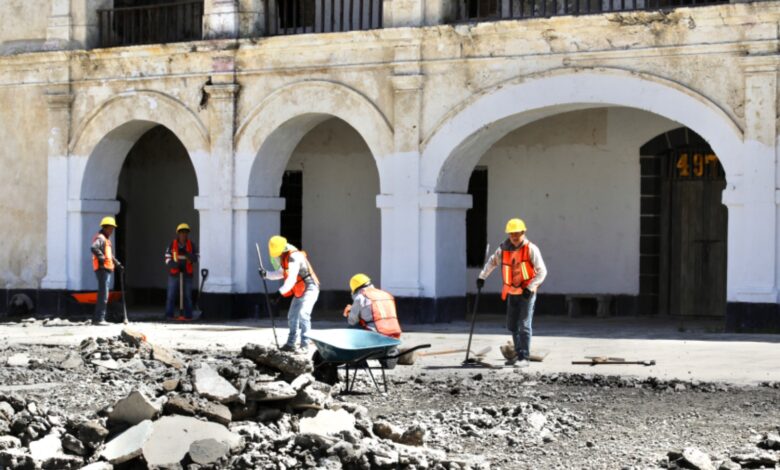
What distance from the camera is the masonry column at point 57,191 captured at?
26.1 m

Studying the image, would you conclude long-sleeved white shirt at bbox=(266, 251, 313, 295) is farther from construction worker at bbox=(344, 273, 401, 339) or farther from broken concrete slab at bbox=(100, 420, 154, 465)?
broken concrete slab at bbox=(100, 420, 154, 465)

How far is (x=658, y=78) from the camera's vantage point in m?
20.9

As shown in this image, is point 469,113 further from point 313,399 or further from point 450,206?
point 313,399

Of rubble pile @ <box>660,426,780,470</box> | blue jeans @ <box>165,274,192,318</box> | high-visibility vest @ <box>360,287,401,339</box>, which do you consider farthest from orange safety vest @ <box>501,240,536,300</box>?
blue jeans @ <box>165,274,192,318</box>

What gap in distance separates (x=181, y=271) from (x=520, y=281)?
888cm

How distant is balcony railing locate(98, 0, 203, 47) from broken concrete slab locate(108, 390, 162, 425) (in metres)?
13.9

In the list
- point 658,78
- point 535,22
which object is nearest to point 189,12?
point 535,22

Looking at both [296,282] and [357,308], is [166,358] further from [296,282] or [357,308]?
[357,308]

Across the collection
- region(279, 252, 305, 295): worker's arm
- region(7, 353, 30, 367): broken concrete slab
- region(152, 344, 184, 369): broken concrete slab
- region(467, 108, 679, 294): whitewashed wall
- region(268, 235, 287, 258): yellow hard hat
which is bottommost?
region(7, 353, 30, 367): broken concrete slab

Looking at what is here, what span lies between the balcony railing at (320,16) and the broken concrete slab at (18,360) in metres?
7.60

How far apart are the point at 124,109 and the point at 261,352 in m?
11.2

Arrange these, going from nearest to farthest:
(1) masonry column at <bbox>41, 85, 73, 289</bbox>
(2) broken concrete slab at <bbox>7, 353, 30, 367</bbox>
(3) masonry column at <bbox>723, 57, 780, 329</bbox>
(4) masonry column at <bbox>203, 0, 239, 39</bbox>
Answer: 1. (2) broken concrete slab at <bbox>7, 353, 30, 367</bbox>
2. (3) masonry column at <bbox>723, 57, 780, 329</bbox>
3. (4) masonry column at <bbox>203, 0, 239, 39</bbox>
4. (1) masonry column at <bbox>41, 85, 73, 289</bbox>

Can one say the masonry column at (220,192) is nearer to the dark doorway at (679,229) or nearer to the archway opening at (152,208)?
the archway opening at (152,208)

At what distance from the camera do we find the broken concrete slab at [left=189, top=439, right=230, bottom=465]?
12.6 meters
